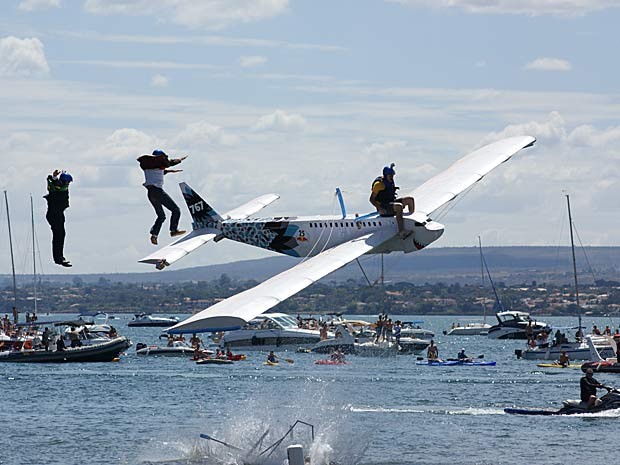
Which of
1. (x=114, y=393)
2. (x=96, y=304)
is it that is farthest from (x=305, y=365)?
(x=96, y=304)

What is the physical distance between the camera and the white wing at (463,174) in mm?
41031

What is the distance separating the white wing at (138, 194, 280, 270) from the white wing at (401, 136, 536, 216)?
4575mm

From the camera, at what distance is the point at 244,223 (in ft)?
125

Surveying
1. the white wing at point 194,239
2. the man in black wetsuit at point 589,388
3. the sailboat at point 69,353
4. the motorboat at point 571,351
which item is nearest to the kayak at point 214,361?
the sailboat at point 69,353

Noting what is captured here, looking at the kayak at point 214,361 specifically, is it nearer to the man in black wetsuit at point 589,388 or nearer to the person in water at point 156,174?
the man in black wetsuit at point 589,388

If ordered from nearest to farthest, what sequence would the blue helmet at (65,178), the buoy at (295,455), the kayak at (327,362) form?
the blue helmet at (65,178) < the buoy at (295,455) < the kayak at (327,362)

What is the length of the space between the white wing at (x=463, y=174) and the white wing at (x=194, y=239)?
4.58 metres

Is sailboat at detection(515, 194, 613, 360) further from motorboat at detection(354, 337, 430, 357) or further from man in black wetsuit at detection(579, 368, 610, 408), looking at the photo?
man in black wetsuit at detection(579, 368, 610, 408)

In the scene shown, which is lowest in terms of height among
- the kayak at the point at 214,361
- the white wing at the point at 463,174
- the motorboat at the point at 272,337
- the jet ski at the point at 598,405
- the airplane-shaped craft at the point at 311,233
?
the jet ski at the point at 598,405

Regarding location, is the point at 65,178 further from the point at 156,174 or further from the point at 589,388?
the point at 589,388

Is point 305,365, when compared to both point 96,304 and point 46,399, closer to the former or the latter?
point 46,399

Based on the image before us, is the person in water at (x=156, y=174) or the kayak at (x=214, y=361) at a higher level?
the person in water at (x=156, y=174)

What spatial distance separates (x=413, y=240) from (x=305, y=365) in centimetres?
7425

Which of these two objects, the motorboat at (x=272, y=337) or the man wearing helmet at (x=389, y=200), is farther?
the motorboat at (x=272, y=337)
